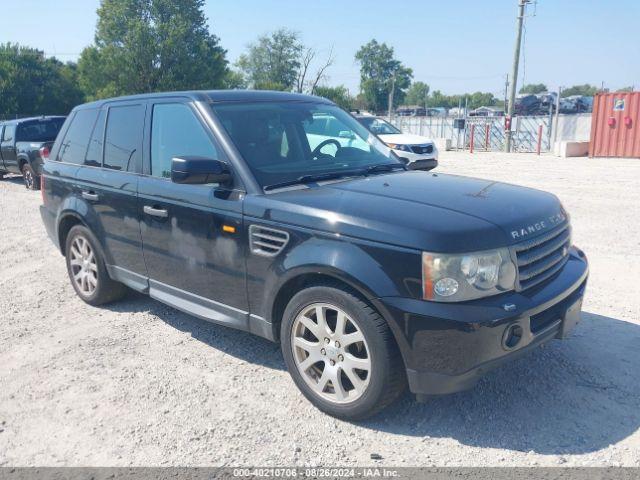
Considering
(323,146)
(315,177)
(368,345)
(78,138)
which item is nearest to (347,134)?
(323,146)

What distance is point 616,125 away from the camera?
21734 mm

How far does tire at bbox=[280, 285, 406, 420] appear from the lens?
313cm

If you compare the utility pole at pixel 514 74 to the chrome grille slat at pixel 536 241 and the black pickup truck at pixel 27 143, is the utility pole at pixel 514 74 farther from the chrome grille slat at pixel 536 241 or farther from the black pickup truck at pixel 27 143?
the chrome grille slat at pixel 536 241

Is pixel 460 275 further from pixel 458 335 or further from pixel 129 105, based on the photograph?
pixel 129 105

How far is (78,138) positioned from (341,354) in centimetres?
362

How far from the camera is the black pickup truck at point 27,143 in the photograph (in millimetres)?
14227

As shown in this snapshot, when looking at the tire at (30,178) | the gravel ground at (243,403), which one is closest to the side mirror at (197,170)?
the gravel ground at (243,403)

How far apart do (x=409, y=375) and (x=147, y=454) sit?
148cm

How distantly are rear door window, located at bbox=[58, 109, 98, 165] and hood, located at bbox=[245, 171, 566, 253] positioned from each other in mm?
2501

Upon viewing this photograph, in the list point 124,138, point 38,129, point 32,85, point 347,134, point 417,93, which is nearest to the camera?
point 347,134

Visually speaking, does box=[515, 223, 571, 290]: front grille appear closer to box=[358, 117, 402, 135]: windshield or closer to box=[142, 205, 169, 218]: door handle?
box=[142, 205, 169, 218]: door handle

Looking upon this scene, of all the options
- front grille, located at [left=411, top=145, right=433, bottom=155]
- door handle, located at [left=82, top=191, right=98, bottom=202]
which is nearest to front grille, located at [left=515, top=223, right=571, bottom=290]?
door handle, located at [left=82, top=191, right=98, bottom=202]

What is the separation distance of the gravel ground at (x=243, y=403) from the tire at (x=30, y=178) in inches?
384

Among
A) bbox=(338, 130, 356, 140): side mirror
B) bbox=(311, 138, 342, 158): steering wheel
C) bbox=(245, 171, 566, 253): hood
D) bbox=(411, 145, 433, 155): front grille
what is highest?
bbox=(338, 130, 356, 140): side mirror
